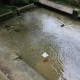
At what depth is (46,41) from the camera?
18.9 ft

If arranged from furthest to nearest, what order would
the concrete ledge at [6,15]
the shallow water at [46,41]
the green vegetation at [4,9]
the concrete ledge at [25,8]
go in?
the concrete ledge at [25,8] < the green vegetation at [4,9] < the concrete ledge at [6,15] < the shallow water at [46,41]

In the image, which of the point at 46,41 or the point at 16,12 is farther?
the point at 16,12

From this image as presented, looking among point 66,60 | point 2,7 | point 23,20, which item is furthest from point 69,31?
point 2,7

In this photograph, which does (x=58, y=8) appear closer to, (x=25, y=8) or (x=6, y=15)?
(x=25, y=8)

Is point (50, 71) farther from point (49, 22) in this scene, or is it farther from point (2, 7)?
point (2, 7)

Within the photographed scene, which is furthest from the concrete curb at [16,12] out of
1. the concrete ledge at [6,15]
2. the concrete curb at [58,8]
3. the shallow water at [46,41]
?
the concrete curb at [58,8]

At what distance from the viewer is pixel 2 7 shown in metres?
8.06

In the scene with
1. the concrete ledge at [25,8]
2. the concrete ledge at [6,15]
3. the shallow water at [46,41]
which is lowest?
the shallow water at [46,41]

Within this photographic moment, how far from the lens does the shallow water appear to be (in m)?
4.53

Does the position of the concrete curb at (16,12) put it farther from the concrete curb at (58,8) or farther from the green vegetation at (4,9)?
the concrete curb at (58,8)

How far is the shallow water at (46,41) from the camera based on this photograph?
4527mm

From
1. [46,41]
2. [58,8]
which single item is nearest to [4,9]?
[58,8]

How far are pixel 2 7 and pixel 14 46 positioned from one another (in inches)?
134

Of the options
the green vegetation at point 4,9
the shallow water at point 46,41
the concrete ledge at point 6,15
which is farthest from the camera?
the green vegetation at point 4,9
